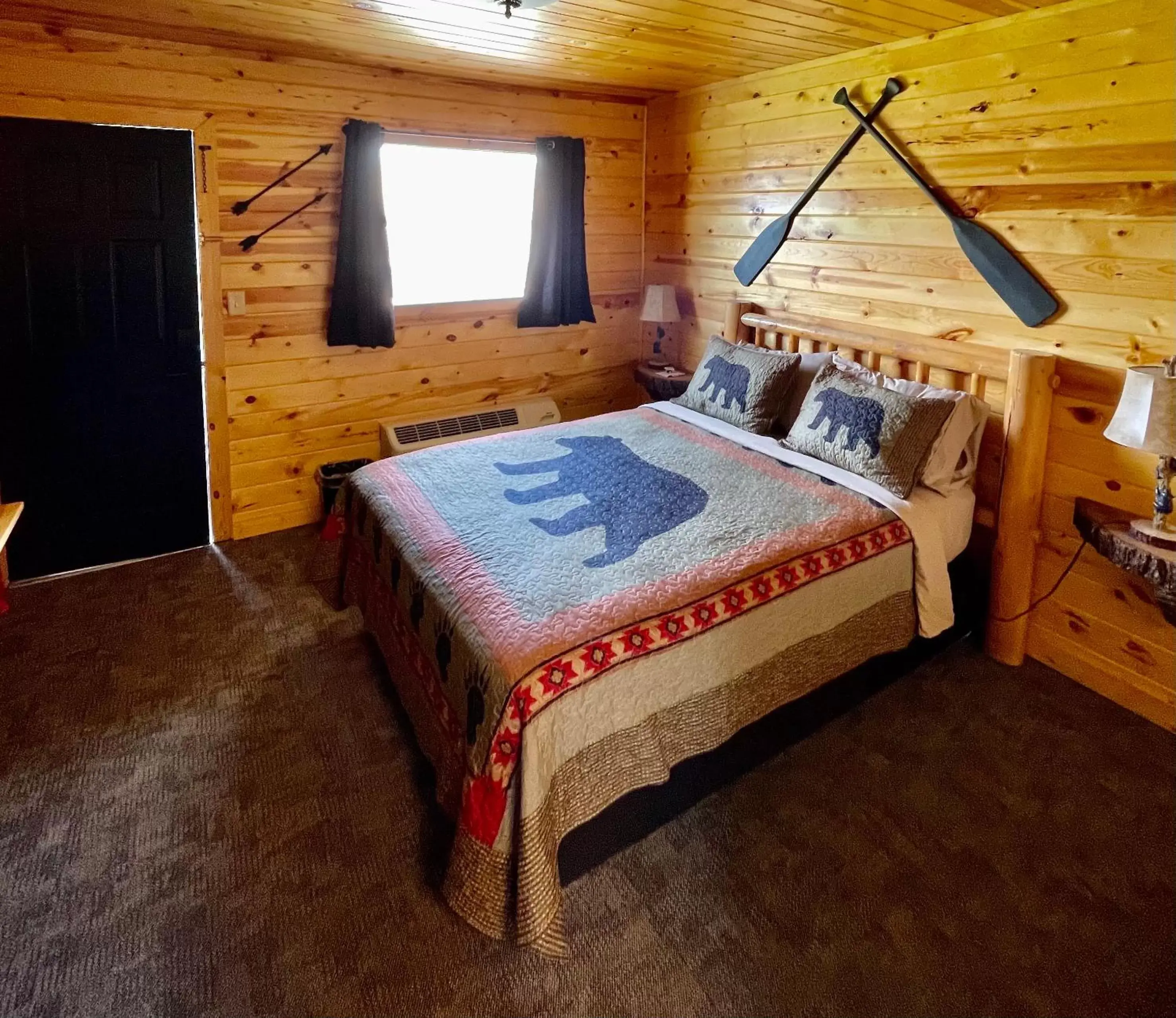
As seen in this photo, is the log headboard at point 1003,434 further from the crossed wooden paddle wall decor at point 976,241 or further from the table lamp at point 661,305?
the table lamp at point 661,305

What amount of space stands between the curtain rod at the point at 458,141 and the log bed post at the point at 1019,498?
261cm

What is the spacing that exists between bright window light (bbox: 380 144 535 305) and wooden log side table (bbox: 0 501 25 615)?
1.81 meters

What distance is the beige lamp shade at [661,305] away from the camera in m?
4.17

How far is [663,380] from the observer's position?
4168 millimetres

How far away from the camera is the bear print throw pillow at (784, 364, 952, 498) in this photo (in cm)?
258

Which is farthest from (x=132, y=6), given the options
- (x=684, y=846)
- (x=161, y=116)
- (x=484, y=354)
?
(x=684, y=846)

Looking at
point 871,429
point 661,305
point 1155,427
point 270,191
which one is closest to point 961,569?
point 871,429

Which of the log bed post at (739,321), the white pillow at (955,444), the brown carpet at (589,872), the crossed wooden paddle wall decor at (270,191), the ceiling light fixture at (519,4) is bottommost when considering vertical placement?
the brown carpet at (589,872)

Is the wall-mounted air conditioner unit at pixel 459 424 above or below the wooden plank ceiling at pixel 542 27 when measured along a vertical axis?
below

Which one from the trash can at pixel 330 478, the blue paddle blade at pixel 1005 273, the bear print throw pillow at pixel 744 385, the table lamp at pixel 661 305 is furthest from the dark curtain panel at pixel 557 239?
the blue paddle blade at pixel 1005 273

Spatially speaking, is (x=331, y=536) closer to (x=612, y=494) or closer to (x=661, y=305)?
(x=612, y=494)

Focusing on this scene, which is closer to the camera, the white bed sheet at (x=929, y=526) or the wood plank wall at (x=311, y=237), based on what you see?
the white bed sheet at (x=929, y=526)

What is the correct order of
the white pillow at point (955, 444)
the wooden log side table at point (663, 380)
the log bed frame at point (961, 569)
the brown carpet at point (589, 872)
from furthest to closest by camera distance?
the wooden log side table at point (663, 380) → the white pillow at point (955, 444) → the log bed frame at point (961, 569) → the brown carpet at point (589, 872)

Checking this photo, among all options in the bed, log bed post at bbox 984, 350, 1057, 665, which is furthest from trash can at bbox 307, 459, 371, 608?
log bed post at bbox 984, 350, 1057, 665
